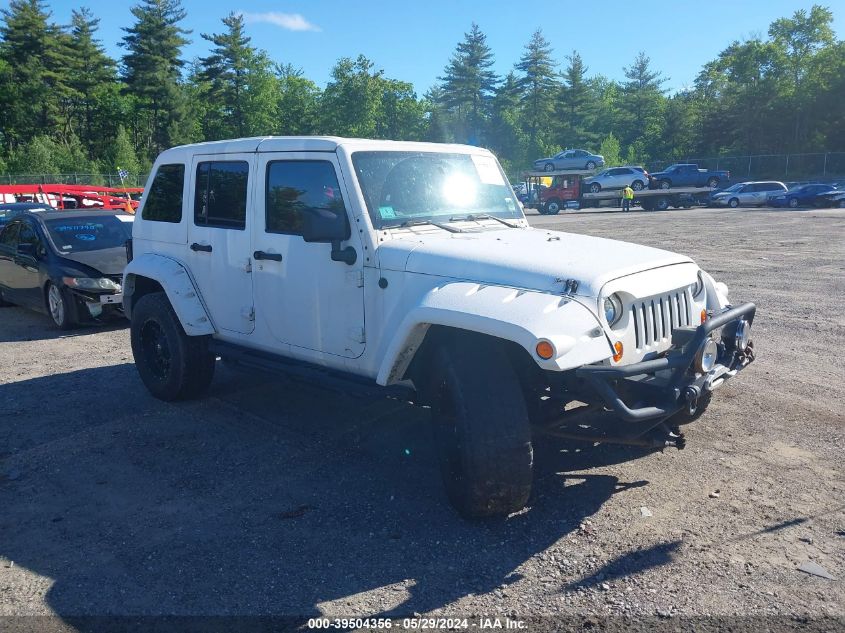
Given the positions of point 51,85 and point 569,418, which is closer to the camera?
point 569,418

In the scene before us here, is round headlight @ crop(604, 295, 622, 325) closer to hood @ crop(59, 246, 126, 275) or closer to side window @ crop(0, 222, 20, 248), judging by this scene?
hood @ crop(59, 246, 126, 275)

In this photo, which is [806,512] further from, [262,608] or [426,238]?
[262,608]

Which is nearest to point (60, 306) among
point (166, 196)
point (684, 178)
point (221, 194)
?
point (166, 196)

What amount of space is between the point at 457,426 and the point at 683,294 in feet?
5.37

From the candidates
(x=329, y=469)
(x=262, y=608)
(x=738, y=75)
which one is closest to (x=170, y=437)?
(x=329, y=469)

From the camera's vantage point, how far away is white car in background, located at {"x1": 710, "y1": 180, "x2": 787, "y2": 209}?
39.5m

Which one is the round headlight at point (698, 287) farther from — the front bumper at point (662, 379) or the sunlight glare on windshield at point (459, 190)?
the sunlight glare on windshield at point (459, 190)

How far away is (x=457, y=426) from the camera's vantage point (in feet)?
12.4

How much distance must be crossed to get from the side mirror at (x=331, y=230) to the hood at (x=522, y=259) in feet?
0.78

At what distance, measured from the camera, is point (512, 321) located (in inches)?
138

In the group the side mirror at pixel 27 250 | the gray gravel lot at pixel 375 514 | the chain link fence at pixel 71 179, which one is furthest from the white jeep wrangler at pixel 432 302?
the chain link fence at pixel 71 179

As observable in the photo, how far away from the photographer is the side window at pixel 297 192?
4.75 metres

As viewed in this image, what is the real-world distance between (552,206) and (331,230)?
39.2 m

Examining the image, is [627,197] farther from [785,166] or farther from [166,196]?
[166,196]
